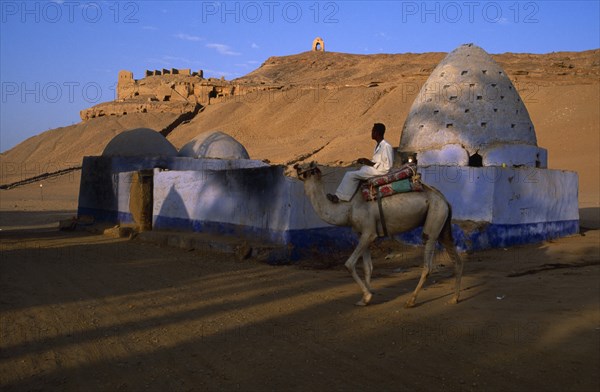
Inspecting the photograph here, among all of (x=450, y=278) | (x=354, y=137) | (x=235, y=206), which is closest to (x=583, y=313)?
(x=450, y=278)

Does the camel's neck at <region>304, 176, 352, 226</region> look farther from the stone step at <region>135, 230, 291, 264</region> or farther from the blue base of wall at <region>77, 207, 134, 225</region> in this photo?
the blue base of wall at <region>77, 207, 134, 225</region>

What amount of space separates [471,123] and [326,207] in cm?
769

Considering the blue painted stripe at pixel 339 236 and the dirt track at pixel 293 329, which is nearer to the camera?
the dirt track at pixel 293 329

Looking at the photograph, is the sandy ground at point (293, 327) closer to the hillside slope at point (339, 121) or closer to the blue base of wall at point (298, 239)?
the blue base of wall at point (298, 239)

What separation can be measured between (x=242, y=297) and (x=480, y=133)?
8178mm

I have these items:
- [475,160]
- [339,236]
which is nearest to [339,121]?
[475,160]

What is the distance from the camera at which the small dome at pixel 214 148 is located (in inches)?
838

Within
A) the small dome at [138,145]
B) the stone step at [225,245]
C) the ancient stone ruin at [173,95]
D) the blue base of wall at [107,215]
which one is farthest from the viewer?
the ancient stone ruin at [173,95]

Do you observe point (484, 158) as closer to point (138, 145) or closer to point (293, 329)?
point (293, 329)

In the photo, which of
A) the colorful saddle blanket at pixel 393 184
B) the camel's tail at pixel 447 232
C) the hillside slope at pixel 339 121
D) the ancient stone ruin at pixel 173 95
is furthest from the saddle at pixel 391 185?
the ancient stone ruin at pixel 173 95

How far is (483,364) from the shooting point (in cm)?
475

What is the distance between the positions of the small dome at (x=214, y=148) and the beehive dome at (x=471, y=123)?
851cm

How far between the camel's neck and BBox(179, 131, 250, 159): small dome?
46.4ft

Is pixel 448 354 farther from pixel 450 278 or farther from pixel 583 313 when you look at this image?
pixel 450 278
